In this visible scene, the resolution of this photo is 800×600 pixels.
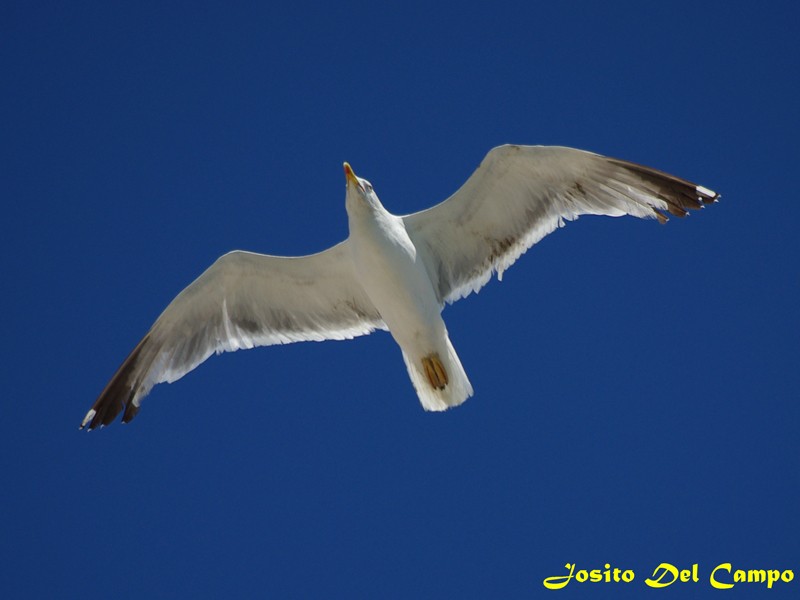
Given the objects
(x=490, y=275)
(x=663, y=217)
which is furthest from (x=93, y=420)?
(x=663, y=217)

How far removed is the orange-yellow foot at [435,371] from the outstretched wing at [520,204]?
0.71 meters

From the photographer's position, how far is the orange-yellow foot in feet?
32.9

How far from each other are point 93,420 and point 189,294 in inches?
58.1

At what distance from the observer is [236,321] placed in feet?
35.6

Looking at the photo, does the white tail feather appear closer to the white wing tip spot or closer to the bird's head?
the bird's head

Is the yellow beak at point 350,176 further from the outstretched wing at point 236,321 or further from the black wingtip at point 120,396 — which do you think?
the black wingtip at point 120,396

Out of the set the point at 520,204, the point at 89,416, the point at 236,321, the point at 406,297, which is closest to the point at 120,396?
the point at 89,416

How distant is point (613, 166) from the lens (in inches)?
399

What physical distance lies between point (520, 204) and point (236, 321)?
285 centimetres

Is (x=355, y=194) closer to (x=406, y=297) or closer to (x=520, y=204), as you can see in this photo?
(x=406, y=297)

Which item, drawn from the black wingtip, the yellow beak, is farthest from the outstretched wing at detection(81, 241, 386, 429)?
the yellow beak

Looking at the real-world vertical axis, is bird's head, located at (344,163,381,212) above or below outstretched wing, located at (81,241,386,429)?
above

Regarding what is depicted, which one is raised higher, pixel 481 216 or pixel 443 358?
pixel 481 216

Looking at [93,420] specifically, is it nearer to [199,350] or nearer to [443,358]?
[199,350]
